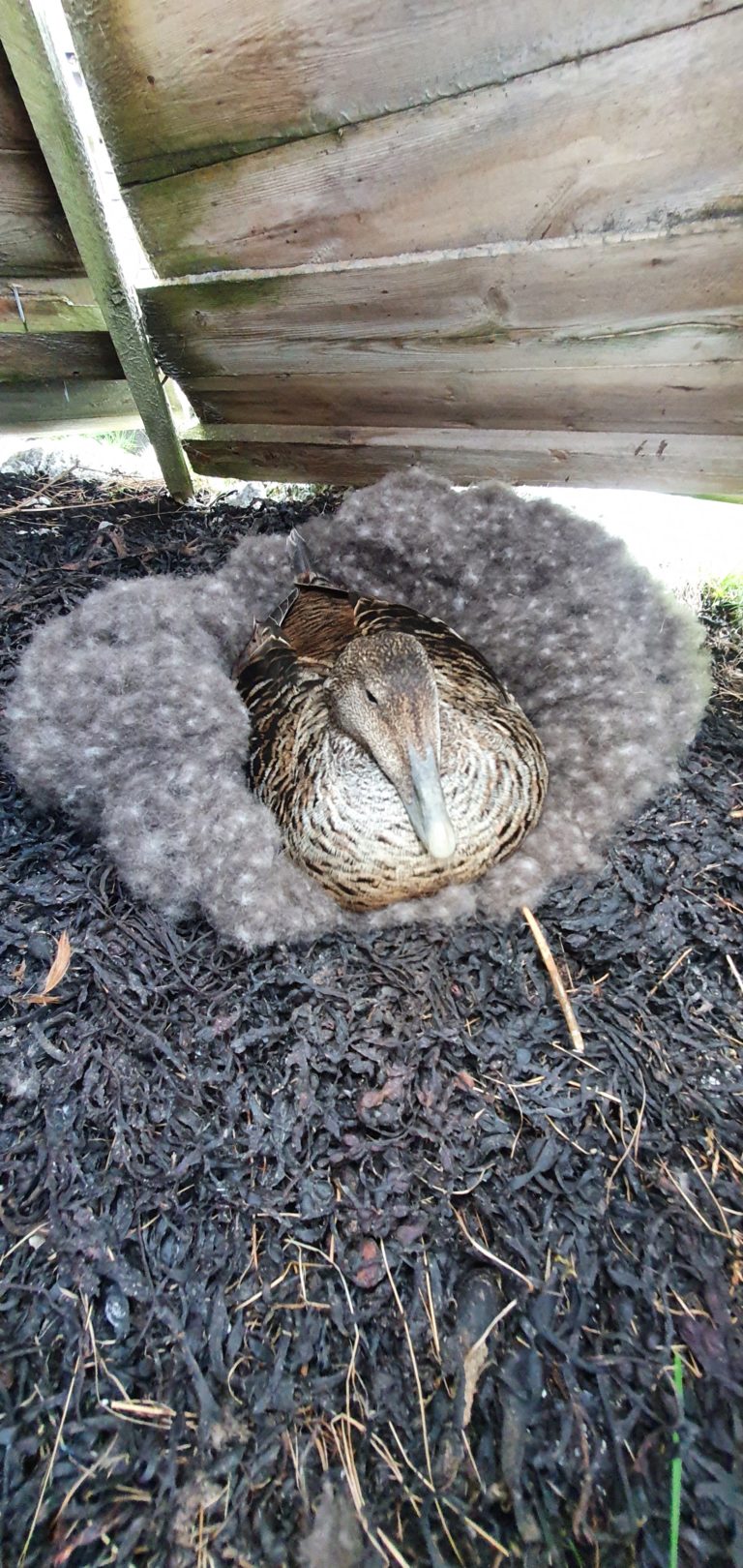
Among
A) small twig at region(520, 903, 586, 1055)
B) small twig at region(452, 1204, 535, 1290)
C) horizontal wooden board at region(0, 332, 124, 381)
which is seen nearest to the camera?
small twig at region(452, 1204, 535, 1290)

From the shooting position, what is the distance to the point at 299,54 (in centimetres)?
131

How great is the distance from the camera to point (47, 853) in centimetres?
149

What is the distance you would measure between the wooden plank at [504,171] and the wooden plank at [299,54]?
0.03 m

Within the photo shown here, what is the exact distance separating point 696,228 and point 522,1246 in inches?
63.3

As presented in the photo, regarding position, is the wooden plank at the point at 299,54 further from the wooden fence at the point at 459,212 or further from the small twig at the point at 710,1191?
the small twig at the point at 710,1191

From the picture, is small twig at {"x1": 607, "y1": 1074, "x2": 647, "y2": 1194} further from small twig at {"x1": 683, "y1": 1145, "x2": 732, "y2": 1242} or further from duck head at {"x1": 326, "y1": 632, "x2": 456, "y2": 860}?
duck head at {"x1": 326, "y1": 632, "x2": 456, "y2": 860}

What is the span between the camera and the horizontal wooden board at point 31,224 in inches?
63.1

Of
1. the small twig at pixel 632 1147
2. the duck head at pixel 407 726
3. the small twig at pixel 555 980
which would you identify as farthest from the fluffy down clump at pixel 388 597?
the small twig at pixel 632 1147

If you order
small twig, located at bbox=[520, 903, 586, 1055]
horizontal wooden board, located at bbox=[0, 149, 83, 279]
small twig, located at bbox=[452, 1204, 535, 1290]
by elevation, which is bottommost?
small twig, located at bbox=[452, 1204, 535, 1290]

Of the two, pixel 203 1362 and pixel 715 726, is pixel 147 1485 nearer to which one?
pixel 203 1362

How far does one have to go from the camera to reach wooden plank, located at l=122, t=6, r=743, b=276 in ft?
3.96

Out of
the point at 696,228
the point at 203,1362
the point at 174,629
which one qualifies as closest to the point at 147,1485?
the point at 203,1362

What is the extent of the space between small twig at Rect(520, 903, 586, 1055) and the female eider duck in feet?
0.47

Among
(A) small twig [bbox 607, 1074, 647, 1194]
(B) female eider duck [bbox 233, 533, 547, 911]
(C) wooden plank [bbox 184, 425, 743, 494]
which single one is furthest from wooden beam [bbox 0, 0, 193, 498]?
(A) small twig [bbox 607, 1074, 647, 1194]
